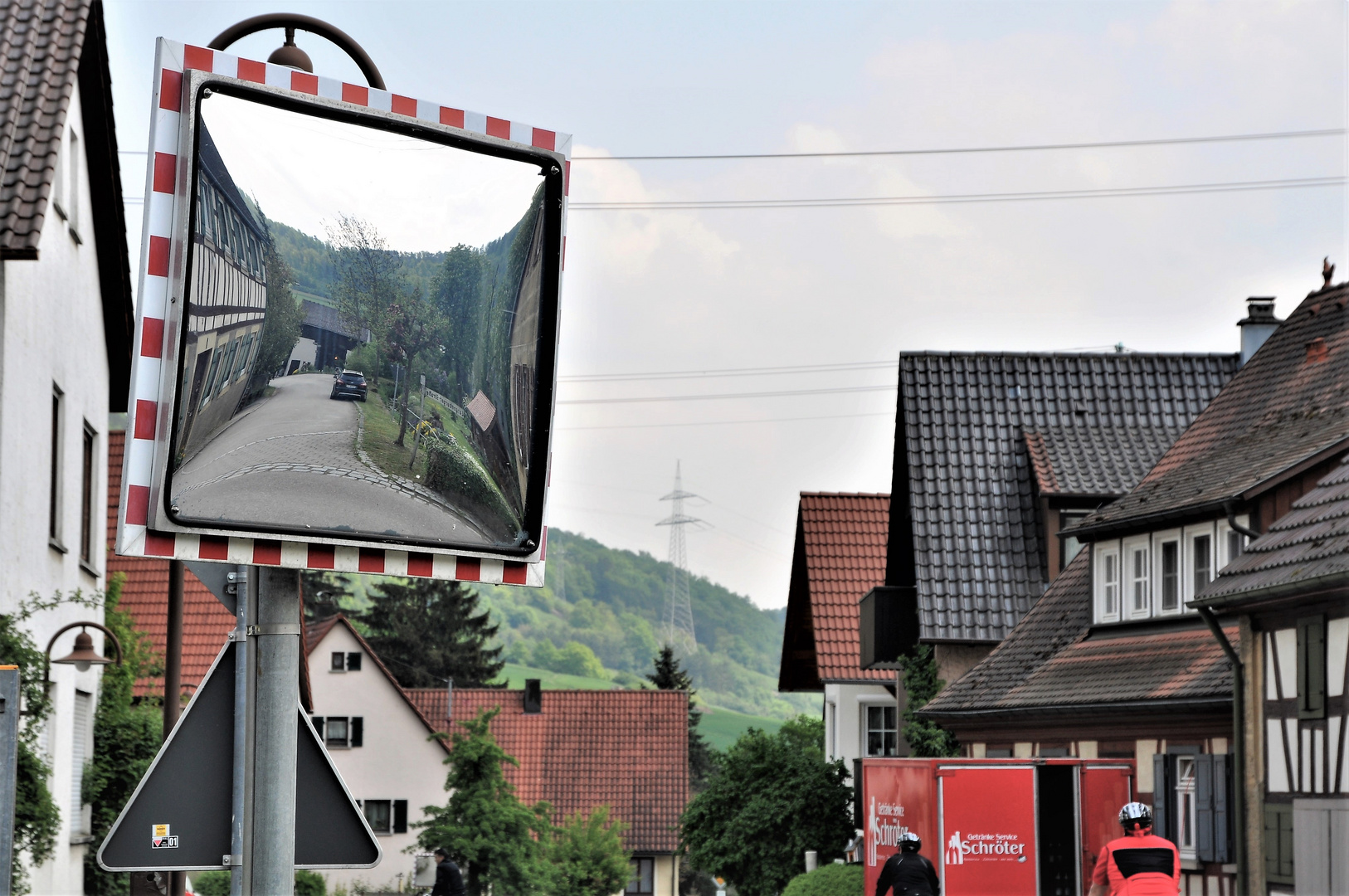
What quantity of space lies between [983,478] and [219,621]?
53.6 ft

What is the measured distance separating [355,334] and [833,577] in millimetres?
32948

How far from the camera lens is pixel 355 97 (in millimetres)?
4246

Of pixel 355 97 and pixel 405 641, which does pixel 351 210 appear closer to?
pixel 355 97

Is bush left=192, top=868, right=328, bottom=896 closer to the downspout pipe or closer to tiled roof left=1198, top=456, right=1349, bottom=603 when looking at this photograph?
the downspout pipe

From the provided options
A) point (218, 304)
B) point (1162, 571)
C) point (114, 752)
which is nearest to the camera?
point (218, 304)

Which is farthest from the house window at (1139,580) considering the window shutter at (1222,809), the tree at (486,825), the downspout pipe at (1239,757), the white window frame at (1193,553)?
the tree at (486,825)

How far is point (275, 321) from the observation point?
163 inches

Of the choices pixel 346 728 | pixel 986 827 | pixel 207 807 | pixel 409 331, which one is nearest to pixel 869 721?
pixel 986 827

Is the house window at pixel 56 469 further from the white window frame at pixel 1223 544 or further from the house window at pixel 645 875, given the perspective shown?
the house window at pixel 645 875

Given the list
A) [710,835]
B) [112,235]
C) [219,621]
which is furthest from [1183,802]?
[219,621]

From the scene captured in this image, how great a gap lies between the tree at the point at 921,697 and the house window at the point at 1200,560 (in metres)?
6.73

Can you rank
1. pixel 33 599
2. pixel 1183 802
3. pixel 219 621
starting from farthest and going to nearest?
pixel 219 621
pixel 1183 802
pixel 33 599

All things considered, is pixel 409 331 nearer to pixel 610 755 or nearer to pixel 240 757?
pixel 240 757

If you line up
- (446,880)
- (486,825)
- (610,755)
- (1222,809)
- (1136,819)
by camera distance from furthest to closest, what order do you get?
(610,755) → (486,825) → (446,880) → (1222,809) → (1136,819)
